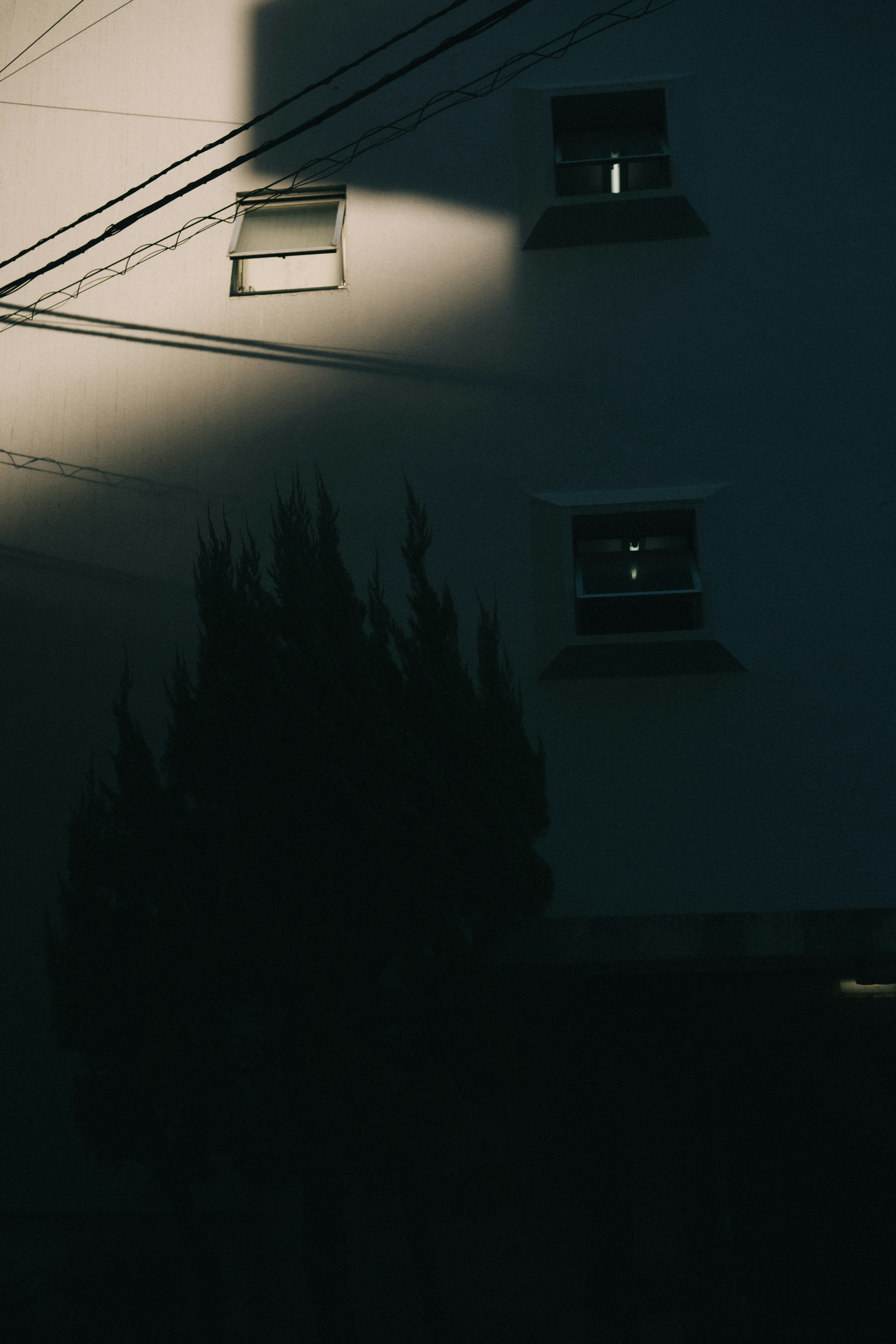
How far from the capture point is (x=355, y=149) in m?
10.4

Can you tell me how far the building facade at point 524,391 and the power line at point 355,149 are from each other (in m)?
0.05

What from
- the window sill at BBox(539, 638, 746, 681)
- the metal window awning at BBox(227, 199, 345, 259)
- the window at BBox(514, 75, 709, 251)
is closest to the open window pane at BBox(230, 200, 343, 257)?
the metal window awning at BBox(227, 199, 345, 259)

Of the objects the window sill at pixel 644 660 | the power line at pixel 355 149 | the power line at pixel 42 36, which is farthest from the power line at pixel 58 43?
the window sill at pixel 644 660

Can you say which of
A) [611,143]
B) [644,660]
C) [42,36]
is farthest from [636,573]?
[42,36]

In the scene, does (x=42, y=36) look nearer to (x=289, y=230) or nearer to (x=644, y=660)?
(x=289, y=230)

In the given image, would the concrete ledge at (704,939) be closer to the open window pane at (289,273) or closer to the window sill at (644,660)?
the window sill at (644,660)

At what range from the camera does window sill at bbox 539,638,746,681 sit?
871 cm

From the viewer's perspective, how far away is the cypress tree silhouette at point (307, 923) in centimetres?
563

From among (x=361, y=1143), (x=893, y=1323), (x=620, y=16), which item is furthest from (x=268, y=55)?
(x=893, y=1323)

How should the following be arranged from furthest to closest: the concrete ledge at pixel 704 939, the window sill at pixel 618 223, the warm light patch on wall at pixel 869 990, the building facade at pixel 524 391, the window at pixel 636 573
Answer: the warm light patch on wall at pixel 869 990 → the window sill at pixel 618 223 → the window at pixel 636 573 → the building facade at pixel 524 391 → the concrete ledge at pixel 704 939

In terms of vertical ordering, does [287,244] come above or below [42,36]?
below

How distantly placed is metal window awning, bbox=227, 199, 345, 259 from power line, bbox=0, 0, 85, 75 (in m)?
3.50

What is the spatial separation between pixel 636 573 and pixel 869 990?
5.44 meters

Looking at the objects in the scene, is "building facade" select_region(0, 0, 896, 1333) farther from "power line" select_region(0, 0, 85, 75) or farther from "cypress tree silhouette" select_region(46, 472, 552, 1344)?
"cypress tree silhouette" select_region(46, 472, 552, 1344)
